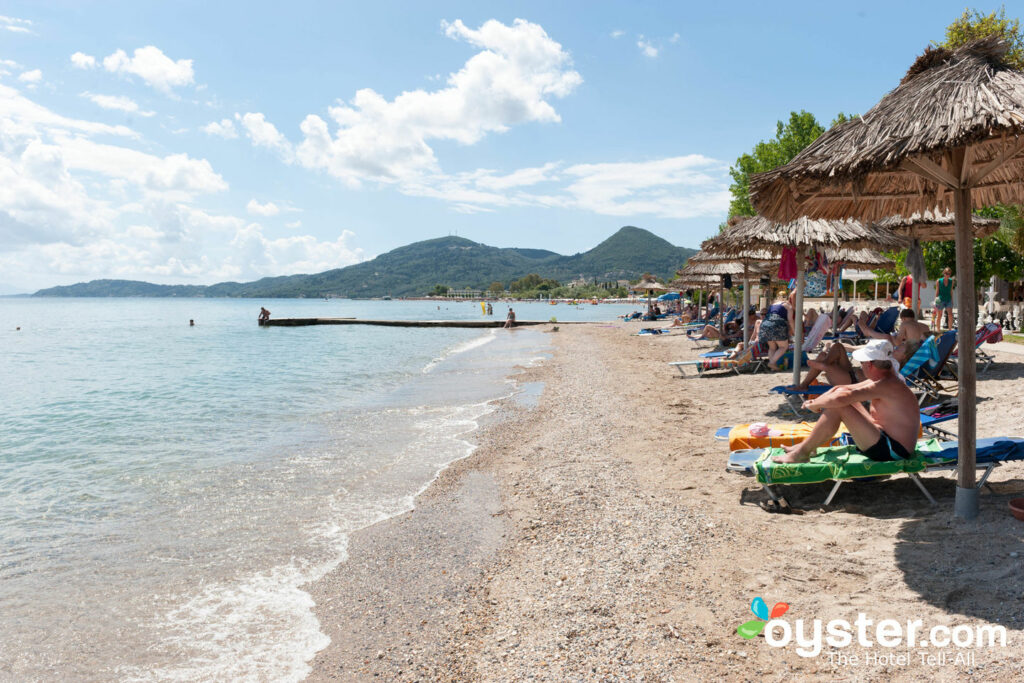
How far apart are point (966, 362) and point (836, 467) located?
3.73 feet

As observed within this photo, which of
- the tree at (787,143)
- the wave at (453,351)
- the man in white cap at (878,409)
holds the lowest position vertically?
the wave at (453,351)

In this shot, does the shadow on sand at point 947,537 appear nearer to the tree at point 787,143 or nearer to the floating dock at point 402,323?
the tree at point 787,143

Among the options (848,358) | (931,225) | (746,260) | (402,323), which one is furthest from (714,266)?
(402,323)

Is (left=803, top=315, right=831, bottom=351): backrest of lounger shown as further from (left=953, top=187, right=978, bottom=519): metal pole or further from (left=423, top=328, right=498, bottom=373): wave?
(left=423, top=328, right=498, bottom=373): wave

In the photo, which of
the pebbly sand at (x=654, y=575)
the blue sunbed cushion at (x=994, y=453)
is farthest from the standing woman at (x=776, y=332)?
the blue sunbed cushion at (x=994, y=453)

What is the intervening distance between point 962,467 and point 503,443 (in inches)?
224

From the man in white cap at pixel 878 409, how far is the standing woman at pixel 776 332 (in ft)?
24.9

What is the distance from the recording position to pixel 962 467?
13.5ft

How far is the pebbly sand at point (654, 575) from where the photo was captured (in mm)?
3067

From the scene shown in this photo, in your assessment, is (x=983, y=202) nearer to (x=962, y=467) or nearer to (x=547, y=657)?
(x=962, y=467)

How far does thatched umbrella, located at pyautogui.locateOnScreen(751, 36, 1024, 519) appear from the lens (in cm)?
381

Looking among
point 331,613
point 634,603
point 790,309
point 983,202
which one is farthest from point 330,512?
point 790,309

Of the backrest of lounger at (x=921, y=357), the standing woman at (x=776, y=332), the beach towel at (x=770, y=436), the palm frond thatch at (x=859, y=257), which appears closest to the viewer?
the beach towel at (x=770, y=436)

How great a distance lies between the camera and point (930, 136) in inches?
151
